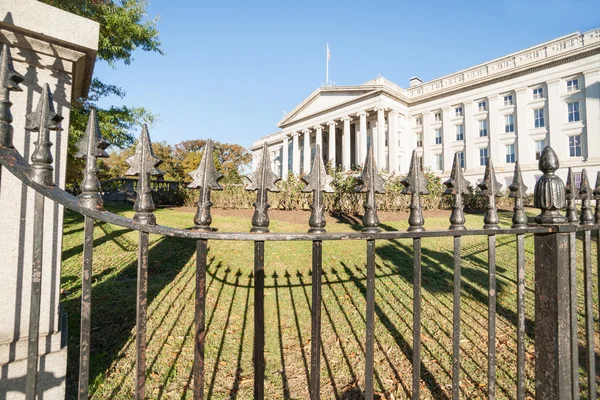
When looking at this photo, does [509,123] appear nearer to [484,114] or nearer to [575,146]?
[484,114]

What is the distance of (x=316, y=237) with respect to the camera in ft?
4.80

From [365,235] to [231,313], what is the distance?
310 cm

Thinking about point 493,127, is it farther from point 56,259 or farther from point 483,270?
point 56,259

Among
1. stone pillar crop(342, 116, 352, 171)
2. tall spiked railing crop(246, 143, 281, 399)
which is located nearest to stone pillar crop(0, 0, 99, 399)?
tall spiked railing crop(246, 143, 281, 399)

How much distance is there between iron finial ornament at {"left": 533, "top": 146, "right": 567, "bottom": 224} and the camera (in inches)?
76.2

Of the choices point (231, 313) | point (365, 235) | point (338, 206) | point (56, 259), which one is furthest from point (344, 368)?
point (338, 206)

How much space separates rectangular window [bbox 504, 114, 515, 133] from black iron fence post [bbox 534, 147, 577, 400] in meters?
38.6

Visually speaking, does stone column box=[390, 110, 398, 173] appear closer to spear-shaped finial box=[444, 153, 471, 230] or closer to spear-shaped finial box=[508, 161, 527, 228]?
spear-shaped finial box=[508, 161, 527, 228]

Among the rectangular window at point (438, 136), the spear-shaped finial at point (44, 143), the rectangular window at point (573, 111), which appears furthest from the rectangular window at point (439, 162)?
the spear-shaped finial at point (44, 143)

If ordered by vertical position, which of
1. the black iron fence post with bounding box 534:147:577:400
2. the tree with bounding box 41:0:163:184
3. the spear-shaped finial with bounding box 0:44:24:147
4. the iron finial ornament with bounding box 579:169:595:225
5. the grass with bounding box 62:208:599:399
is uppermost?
the tree with bounding box 41:0:163:184

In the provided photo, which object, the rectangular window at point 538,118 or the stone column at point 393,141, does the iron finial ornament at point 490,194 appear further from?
the rectangular window at point 538,118

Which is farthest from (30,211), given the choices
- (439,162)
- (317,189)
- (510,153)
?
(439,162)

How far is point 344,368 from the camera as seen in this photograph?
9.68ft

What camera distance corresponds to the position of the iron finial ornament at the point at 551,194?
1936 millimetres
